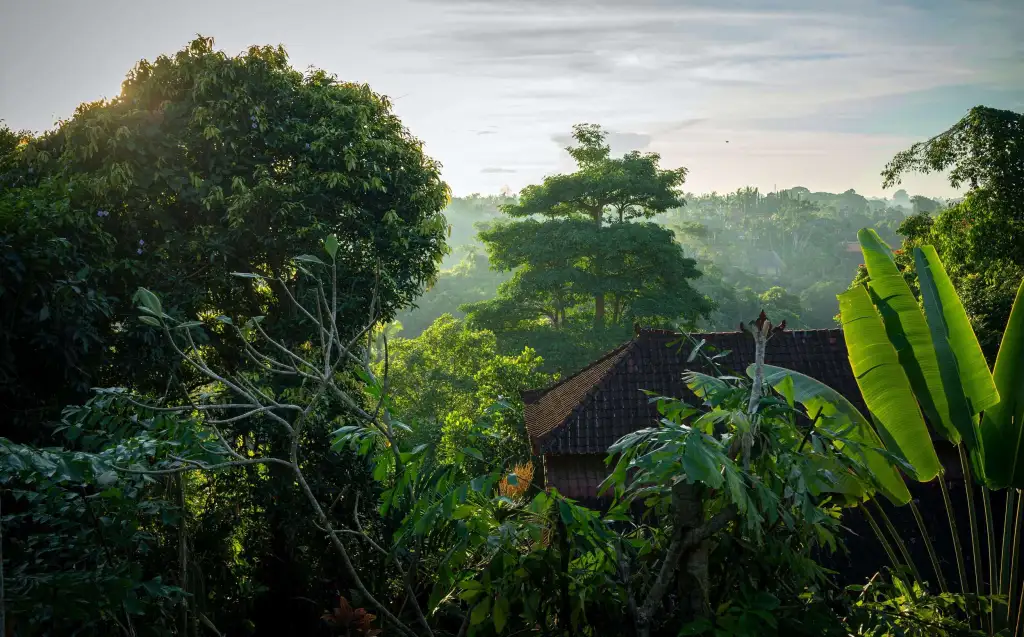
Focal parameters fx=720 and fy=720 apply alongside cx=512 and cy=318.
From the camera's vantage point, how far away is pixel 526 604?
261cm

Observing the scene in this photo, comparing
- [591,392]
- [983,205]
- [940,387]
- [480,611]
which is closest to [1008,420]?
[940,387]

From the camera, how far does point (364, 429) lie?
3072 millimetres

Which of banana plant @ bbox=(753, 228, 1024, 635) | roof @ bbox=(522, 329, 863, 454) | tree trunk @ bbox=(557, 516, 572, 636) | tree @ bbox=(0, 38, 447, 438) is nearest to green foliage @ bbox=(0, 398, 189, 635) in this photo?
tree trunk @ bbox=(557, 516, 572, 636)

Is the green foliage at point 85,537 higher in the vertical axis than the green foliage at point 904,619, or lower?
higher

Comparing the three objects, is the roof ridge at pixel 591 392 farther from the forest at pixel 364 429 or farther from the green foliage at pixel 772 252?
the green foliage at pixel 772 252

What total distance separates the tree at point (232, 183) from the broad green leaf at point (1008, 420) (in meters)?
5.94

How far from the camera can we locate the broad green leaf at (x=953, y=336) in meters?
4.89

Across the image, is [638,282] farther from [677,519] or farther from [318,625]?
[677,519]

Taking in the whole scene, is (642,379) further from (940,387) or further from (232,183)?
(232,183)

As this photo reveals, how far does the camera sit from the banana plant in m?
4.84

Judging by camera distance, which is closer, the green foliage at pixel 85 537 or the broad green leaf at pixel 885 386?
the green foliage at pixel 85 537

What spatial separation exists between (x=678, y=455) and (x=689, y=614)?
0.72 m

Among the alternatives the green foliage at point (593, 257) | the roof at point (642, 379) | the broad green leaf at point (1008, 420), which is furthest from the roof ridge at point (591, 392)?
the green foliage at point (593, 257)

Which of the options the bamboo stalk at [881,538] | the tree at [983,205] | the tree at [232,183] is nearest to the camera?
the bamboo stalk at [881,538]
